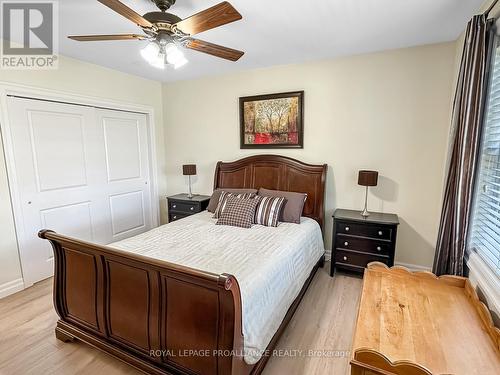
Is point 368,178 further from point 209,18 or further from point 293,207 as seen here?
point 209,18

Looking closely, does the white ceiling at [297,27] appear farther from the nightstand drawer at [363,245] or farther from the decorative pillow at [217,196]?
the nightstand drawer at [363,245]

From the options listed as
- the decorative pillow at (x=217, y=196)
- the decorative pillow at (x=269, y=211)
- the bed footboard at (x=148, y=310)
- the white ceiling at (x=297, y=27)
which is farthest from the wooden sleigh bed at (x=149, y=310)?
the white ceiling at (x=297, y=27)

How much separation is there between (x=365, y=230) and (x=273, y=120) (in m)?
1.74

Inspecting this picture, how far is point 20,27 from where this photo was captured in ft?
7.44

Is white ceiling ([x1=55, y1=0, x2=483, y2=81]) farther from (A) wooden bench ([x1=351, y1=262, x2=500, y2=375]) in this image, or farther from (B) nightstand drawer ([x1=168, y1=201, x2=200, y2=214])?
(A) wooden bench ([x1=351, y1=262, x2=500, y2=375])

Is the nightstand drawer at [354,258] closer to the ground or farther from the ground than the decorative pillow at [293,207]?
closer to the ground

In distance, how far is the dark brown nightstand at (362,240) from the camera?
2715mm

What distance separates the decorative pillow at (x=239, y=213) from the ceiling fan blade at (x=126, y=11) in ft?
6.06

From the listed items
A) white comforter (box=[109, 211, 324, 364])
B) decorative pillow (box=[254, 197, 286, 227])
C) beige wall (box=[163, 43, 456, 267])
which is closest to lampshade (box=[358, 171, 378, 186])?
beige wall (box=[163, 43, 456, 267])

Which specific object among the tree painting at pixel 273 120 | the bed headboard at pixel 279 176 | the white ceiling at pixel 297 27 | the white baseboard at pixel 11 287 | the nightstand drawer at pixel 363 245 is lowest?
the white baseboard at pixel 11 287

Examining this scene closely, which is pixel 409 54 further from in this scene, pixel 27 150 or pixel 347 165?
pixel 27 150

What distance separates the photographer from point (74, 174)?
3.20 m

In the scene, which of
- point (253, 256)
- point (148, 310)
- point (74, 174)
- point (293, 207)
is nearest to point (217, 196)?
point (293, 207)

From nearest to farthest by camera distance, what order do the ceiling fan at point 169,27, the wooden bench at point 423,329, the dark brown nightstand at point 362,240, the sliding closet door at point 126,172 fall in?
the wooden bench at point 423,329
the ceiling fan at point 169,27
the dark brown nightstand at point 362,240
the sliding closet door at point 126,172
